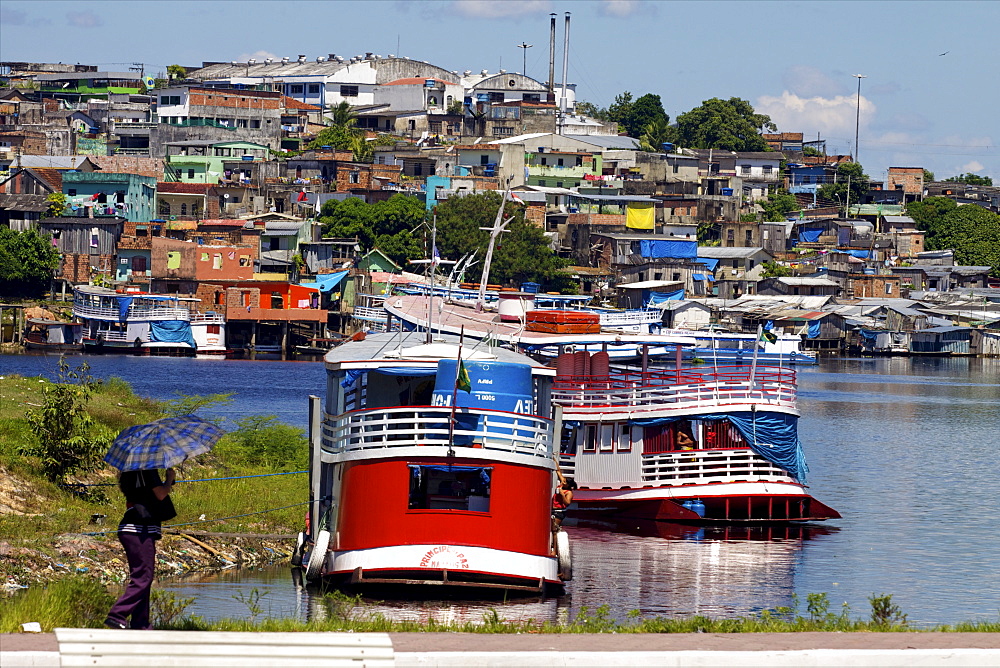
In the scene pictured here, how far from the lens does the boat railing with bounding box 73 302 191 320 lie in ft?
232

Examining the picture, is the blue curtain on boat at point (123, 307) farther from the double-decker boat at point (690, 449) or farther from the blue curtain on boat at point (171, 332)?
the double-decker boat at point (690, 449)

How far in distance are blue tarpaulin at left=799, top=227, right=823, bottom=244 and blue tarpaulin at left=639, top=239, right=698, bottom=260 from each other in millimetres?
15344

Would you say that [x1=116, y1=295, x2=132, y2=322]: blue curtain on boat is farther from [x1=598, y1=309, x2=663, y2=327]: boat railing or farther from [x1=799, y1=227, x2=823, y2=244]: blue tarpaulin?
[x1=799, y1=227, x2=823, y2=244]: blue tarpaulin

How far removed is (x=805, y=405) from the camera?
5703cm

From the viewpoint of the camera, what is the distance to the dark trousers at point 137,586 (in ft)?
38.1

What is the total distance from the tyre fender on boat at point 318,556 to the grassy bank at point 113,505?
6.59ft

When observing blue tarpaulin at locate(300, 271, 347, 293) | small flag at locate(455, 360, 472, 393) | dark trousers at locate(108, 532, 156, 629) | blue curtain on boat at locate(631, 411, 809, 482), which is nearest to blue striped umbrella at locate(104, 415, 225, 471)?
dark trousers at locate(108, 532, 156, 629)

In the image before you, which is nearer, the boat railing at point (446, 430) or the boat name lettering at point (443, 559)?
the boat name lettering at point (443, 559)

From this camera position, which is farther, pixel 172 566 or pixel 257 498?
pixel 257 498

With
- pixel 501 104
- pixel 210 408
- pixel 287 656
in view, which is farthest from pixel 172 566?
pixel 501 104

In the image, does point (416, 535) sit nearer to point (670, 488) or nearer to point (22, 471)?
point (22, 471)

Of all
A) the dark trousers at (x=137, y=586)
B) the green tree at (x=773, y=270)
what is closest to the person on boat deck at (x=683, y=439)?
the dark trousers at (x=137, y=586)

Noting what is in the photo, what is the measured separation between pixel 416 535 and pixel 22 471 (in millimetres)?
6299

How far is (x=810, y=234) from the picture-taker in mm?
102812
